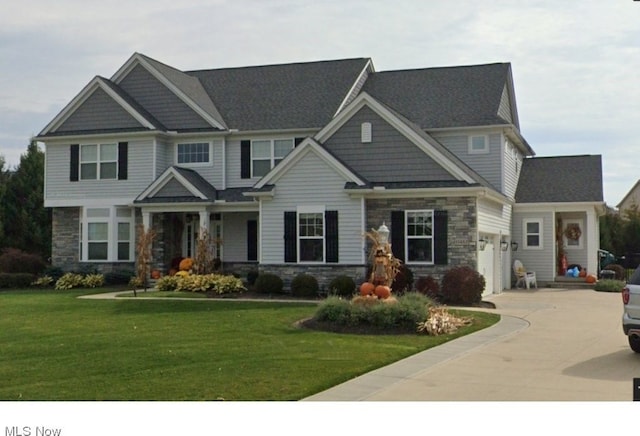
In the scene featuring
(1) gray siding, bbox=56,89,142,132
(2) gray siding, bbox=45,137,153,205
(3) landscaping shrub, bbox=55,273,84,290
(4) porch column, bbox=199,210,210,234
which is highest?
(1) gray siding, bbox=56,89,142,132

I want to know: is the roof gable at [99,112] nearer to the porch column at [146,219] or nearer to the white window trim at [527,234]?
the porch column at [146,219]

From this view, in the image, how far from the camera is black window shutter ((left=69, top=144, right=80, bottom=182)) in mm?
28641

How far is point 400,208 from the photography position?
22734 millimetres

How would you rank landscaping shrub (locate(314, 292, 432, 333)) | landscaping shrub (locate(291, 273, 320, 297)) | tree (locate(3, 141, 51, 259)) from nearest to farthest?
landscaping shrub (locate(314, 292, 432, 333)) → landscaping shrub (locate(291, 273, 320, 297)) → tree (locate(3, 141, 51, 259))

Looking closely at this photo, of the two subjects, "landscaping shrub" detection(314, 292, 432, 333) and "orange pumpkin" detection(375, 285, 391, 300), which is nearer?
"landscaping shrub" detection(314, 292, 432, 333)

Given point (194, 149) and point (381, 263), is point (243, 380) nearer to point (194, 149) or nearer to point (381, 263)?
point (381, 263)

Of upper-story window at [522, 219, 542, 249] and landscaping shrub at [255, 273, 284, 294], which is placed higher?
upper-story window at [522, 219, 542, 249]

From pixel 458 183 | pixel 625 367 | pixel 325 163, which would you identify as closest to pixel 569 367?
pixel 625 367

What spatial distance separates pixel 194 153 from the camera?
94.4ft

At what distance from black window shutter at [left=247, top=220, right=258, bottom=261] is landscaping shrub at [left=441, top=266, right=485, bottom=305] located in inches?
346

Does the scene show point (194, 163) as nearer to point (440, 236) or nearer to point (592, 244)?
point (440, 236)

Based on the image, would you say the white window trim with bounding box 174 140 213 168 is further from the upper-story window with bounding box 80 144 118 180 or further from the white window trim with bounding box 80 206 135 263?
the white window trim with bounding box 80 206 135 263

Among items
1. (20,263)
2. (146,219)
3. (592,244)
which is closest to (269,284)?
(146,219)

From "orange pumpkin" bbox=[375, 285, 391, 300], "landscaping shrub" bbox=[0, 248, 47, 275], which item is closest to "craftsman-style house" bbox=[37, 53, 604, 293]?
"landscaping shrub" bbox=[0, 248, 47, 275]
